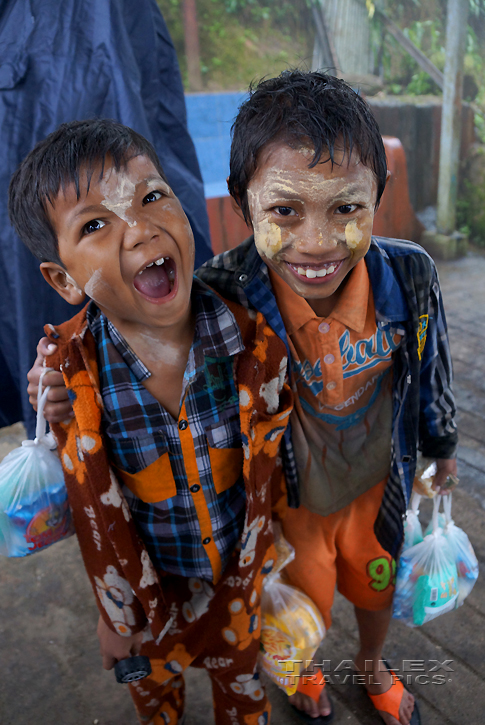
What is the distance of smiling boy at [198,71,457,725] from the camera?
1003 millimetres

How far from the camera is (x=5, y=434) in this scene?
2945 millimetres


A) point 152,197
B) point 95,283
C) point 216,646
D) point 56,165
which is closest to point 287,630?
point 216,646

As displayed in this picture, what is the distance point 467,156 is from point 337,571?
18.3ft

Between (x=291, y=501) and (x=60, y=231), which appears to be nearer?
(x=60, y=231)

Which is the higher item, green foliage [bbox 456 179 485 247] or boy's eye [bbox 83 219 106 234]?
boy's eye [bbox 83 219 106 234]

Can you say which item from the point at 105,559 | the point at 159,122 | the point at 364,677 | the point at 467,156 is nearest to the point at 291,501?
the point at 105,559

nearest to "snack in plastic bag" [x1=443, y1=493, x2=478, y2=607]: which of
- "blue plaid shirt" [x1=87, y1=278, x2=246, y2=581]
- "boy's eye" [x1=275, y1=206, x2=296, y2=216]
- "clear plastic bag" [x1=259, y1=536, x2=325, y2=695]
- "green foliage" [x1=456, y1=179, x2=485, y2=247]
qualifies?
"clear plastic bag" [x1=259, y1=536, x2=325, y2=695]

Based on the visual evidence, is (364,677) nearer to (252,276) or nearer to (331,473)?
(331,473)

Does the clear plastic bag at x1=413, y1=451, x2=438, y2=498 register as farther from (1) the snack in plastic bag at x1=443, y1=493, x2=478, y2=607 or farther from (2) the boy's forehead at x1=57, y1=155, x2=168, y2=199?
(2) the boy's forehead at x1=57, y1=155, x2=168, y2=199

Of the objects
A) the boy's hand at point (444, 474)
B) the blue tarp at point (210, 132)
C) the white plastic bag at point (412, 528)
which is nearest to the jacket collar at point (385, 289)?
the boy's hand at point (444, 474)

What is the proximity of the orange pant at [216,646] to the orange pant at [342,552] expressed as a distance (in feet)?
0.63

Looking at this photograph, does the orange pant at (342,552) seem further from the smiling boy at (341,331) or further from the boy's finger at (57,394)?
the boy's finger at (57,394)

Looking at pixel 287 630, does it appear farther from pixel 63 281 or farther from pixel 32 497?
pixel 63 281

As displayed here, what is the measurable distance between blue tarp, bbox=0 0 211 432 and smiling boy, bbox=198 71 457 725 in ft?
2.70
